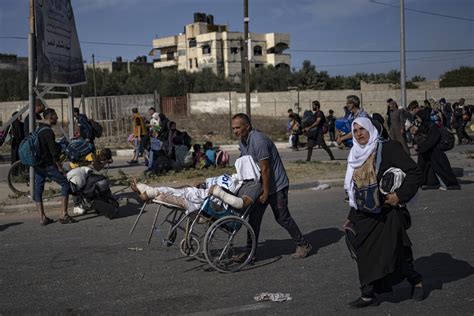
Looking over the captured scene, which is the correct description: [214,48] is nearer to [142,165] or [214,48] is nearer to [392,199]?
[142,165]

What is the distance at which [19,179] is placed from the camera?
38.9 ft

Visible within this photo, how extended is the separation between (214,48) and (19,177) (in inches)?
3391

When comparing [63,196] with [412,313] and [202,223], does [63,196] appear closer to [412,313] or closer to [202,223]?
[202,223]

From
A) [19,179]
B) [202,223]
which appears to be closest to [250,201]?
[202,223]

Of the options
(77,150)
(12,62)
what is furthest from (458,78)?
(12,62)

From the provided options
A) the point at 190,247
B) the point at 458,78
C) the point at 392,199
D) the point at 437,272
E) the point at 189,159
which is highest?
the point at 458,78

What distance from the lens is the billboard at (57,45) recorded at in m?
10.8

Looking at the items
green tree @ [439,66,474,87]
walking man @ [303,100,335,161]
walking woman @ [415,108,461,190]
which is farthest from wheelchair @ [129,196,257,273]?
green tree @ [439,66,474,87]

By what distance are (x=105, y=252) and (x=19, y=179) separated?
17.9ft

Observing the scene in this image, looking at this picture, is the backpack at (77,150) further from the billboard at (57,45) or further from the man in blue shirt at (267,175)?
the man in blue shirt at (267,175)

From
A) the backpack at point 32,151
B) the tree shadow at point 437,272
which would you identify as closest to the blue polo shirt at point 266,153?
the tree shadow at point 437,272

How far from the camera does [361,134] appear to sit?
486 centimetres

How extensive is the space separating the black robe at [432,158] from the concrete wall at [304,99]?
29.6m

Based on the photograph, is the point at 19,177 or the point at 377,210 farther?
the point at 19,177
